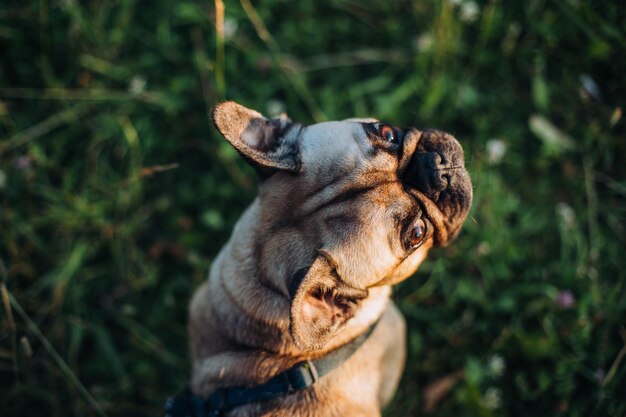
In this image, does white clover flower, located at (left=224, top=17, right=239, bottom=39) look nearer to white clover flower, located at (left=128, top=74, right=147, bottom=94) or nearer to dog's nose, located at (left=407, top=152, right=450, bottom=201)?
white clover flower, located at (left=128, top=74, right=147, bottom=94)

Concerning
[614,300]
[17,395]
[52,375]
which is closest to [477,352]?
[614,300]

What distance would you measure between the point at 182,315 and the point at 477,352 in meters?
3.17

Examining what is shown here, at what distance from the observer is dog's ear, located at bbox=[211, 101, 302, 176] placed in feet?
9.43

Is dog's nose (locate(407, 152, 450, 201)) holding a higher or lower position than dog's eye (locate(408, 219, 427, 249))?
higher

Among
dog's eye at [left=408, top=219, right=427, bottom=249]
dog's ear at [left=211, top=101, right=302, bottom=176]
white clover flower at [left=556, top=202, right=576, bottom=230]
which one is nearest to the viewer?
dog's ear at [left=211, top=101, right=302, bottom=176]

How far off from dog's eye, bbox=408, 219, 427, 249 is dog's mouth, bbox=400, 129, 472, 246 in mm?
140

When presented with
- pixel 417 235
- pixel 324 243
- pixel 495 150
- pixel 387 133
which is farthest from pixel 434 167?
pixel 495 150

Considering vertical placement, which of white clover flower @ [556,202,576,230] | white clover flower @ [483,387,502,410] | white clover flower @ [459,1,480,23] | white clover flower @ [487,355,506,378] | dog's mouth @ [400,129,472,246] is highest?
white clover flower @ [459,1,480,23]

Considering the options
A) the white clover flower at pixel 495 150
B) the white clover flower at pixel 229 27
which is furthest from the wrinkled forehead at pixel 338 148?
the white clover flower at pixel 229 27

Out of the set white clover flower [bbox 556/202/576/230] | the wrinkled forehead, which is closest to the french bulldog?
the wrinkled forehead

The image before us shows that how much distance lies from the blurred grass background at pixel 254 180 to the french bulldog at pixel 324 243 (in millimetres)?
1513

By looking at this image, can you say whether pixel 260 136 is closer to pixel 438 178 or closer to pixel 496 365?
pixel 438 178

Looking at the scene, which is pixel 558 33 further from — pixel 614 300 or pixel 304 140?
pixel 304 140

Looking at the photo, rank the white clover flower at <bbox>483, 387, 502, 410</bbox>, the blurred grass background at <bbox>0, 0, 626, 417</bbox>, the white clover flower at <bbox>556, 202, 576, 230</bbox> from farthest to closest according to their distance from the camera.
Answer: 1. the white clover flower at <bbox>556, 202, 576, 230</bbox>
2. the blurred grass background at <bbox>0, 0, 626, 417</bbox>
3. the white clover flower at <bbox>483, 387, 502, 410</bbox>
